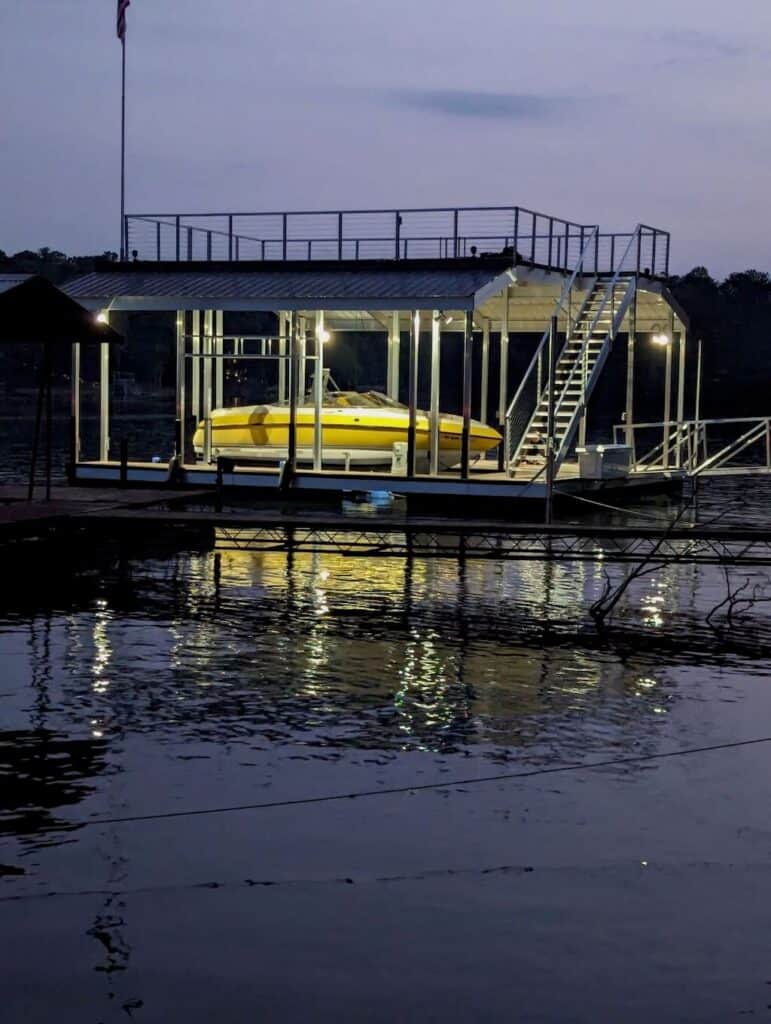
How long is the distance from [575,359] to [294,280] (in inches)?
276

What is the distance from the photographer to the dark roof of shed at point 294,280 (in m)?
34.0

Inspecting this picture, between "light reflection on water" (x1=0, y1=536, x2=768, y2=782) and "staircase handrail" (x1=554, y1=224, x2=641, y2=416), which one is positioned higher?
"staircase handrail" (x1=554, y1=224, x2=641, y2=416)

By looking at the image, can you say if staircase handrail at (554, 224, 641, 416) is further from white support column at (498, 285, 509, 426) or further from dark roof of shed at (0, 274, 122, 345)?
dark roof of shed at (0, 274, 122, 345)

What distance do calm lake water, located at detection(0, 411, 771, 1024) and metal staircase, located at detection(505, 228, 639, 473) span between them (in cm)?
1831

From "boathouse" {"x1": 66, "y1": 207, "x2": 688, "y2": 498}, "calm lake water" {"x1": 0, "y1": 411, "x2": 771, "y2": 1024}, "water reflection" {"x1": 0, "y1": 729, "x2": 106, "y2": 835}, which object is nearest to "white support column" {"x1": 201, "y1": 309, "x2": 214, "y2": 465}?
→ "boathouse" {"x1": 66, "y1": 207, "x2": 688, "y2": 498}

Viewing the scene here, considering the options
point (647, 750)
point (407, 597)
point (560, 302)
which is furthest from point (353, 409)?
point (647, 750)

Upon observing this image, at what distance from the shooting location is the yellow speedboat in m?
34.8

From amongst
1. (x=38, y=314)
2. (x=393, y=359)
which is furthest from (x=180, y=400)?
→ (x=38, y=314)

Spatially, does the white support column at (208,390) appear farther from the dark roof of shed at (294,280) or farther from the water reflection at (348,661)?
the water reflection at (348,661)

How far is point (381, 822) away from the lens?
9289mm

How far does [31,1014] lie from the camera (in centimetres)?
666

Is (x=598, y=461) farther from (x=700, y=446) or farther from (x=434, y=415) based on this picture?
(x=700, y=446)

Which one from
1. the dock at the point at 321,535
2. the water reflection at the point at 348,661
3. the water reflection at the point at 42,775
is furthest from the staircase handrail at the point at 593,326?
the water reflection at the point at 42,775

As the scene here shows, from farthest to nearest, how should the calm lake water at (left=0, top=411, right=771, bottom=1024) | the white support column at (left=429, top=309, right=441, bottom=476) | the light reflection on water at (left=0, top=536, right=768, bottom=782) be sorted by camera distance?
the white support column at (left=429, top=309, right=441, bottom=476), the light reflection on water at (left=0, top=536, right=768, bottom=782), the calm lake water at (left=0, top=411, right=771, bottom=1024)
